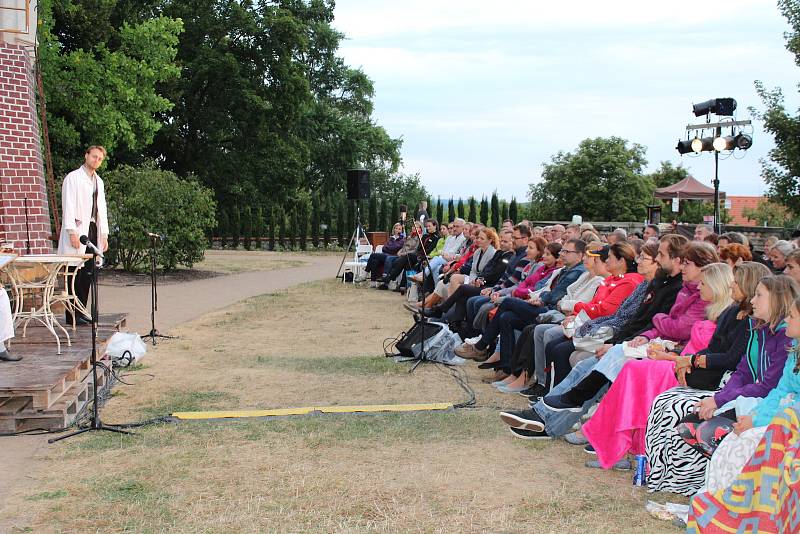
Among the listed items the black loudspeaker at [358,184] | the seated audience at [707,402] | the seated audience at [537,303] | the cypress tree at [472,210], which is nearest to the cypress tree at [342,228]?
the cypress tree at [472,210]

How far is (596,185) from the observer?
1398 inches

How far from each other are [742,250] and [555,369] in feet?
6.33

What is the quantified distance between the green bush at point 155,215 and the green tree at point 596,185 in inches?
835

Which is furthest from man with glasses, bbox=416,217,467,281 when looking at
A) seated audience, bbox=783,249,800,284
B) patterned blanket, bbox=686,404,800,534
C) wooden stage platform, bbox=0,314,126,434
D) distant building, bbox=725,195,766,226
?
distant building, bbox=725,195,766,226

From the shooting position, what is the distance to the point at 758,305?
4.24 metres

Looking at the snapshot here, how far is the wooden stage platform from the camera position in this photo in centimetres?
543

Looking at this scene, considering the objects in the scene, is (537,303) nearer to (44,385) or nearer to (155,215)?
(44,385)

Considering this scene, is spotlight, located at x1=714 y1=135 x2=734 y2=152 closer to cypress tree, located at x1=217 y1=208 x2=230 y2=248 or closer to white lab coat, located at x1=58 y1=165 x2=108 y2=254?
white lab coat, located at x1=58 y1=165 x2=108 y2=254

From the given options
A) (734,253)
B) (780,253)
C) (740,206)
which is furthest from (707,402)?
(740,206)

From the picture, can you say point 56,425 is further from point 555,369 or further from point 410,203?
point 410,203

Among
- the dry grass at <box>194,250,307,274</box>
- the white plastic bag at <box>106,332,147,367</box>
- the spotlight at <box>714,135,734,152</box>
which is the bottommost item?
the white plastic bag at <box>106,332,147,367</box>

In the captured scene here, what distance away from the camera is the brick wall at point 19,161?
32.7ft

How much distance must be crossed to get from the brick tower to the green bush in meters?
6.48

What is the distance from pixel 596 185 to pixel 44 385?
32.3m
